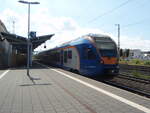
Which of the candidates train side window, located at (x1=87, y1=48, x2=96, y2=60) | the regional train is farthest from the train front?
train side window, located at (x1=87, y1=48, x2=96, y2=60)

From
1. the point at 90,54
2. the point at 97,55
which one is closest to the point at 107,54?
the point at 97,55

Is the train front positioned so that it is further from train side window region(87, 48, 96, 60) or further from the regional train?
train side window region(87, 48, 96, 60)

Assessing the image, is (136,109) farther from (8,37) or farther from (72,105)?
(8,37)

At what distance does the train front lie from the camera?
49.3ft

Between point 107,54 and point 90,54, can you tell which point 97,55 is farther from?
point 107,54

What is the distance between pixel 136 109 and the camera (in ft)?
20.1

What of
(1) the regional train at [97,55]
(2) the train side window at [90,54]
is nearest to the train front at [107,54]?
(1) the regional train at [97,55]

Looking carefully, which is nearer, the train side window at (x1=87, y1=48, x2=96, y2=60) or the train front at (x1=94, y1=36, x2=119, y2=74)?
the train front at (x1=94, y1=36, x2=119, y2=74)

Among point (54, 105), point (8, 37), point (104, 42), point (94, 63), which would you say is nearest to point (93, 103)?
point (54, 105)

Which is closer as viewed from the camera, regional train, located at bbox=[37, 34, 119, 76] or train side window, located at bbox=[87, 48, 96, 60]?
regional train, located at bbox=[37, 34, 119, 76]

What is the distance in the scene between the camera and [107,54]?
600 inches

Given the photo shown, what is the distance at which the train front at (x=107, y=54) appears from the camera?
15031 millimetres

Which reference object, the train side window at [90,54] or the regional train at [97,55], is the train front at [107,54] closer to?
the regional train at [97,55]

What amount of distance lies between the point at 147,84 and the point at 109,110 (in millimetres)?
8926
